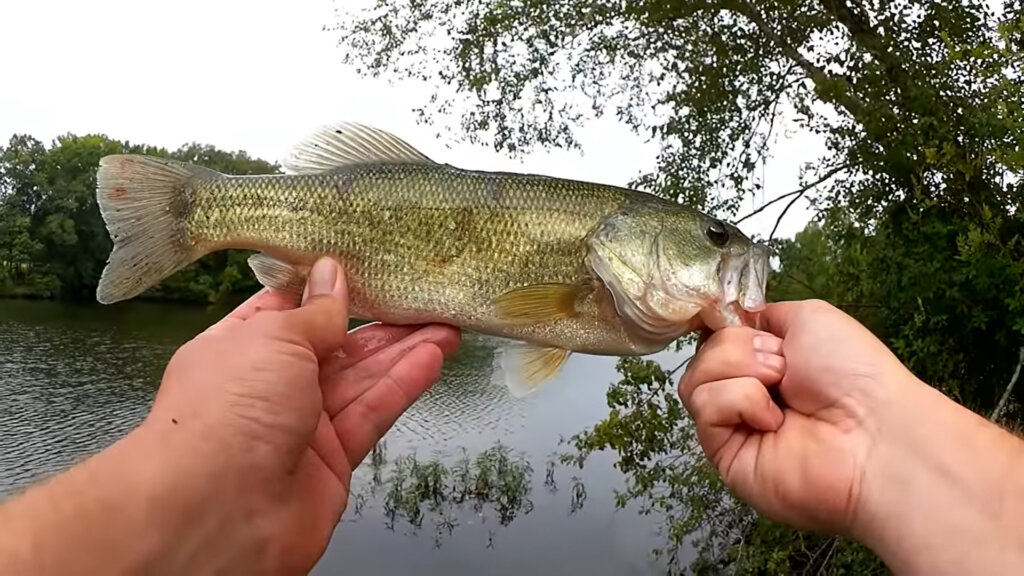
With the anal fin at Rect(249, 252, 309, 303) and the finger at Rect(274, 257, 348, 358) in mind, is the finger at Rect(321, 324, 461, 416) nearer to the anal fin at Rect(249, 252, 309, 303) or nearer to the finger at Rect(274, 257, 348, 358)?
the finger at Rect(274, 257, 348, 358)

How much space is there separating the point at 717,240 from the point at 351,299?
61.6 inches

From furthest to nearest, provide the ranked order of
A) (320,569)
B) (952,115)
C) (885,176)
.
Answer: (320,569)
(885,176)
(952,115)

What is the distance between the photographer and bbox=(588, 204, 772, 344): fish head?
296cm

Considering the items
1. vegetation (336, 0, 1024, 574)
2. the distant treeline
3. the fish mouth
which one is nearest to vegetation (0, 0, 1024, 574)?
vegetation (336, 0, 1024, 574)

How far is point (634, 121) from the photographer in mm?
11297

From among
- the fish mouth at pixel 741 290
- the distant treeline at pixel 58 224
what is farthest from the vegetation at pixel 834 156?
the distant treeline at pixel 58 224

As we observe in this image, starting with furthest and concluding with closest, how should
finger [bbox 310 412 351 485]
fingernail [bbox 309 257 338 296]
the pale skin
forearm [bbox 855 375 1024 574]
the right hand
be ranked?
fingernail [bbox 309 257 338 296]
finger [bbox 310 412 351 485]
the right hand
forearm [bbox 855 375 1024 574]
the pale skin

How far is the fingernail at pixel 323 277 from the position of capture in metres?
2.93

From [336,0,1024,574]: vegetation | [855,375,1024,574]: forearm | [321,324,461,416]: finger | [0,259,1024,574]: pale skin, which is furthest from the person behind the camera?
[336,0,1024,574]: vegetation

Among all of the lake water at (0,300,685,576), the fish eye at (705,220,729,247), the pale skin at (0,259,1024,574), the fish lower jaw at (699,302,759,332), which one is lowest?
the lake water at (0,300,685,576)

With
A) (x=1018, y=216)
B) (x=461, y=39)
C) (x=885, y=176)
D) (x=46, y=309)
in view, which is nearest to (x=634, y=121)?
(x=461, y=39)

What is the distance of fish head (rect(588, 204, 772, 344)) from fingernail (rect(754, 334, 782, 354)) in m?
0.22

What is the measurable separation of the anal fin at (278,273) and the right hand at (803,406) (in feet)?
5.51

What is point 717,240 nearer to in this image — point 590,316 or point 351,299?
point 590,316
